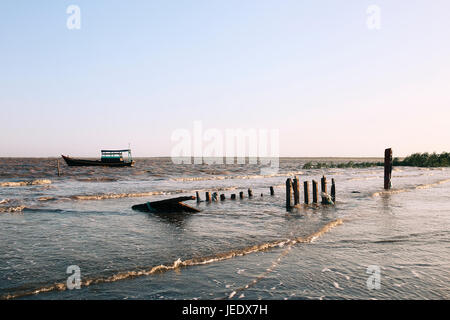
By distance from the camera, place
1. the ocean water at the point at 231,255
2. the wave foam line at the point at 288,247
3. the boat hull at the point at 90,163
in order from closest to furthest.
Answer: the ocean water at the point at 231,255, the wave foam line at the point at 288,247, the boat hull at the point at 90,163

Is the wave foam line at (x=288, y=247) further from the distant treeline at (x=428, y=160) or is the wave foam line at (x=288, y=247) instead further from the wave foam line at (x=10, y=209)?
the distant treeline at (x=428, y=160)

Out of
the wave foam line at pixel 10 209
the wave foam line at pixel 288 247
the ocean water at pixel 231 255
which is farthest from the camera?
the wave foam line at pixel 10 209

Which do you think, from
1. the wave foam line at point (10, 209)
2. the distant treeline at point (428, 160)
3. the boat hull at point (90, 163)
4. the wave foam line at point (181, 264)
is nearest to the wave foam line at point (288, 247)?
the wave foam line at point (181, 264)

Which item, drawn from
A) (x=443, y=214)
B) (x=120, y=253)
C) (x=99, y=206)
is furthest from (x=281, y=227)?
(x=99, y=206)

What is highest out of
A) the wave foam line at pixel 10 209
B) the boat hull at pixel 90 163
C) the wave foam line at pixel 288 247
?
the boat hull at pixel 90 163

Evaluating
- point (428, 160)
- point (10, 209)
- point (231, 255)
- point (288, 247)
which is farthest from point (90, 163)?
point (428, 160)

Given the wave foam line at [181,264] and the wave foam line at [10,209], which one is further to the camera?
the wave foam line at [10,209]

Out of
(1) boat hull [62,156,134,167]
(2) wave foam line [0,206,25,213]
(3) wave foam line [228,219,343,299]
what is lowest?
(2) wave foam line [0,206,25,213]

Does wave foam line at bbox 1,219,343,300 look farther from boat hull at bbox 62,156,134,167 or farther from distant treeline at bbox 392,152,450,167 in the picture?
distant treeline at bbox 392,152,450,167

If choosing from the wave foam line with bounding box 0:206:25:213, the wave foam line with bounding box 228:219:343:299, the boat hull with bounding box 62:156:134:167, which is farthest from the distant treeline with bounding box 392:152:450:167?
the wave foam line with bounding box 0:206:25:213

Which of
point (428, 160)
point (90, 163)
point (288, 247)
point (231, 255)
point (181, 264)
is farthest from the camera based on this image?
point (90, 163)

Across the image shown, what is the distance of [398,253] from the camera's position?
910 centimetres

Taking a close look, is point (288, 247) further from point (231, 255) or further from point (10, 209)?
point (10, 209)
